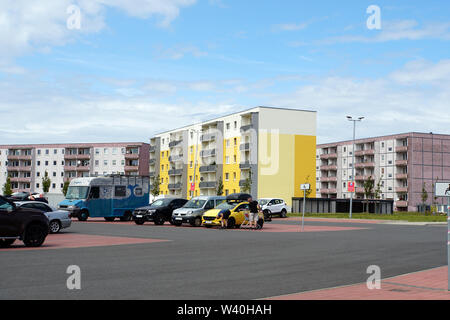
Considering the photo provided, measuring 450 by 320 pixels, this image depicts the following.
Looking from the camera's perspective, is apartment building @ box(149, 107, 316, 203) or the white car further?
apartment building @ box(149, 107, 316, 203)

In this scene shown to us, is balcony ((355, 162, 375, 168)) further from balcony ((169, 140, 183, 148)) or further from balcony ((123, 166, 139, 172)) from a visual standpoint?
balcony ((123, 166, 139, 172))

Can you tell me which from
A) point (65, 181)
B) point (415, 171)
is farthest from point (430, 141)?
point (65, 181)

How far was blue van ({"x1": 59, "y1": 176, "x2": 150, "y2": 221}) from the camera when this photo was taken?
3709 cm

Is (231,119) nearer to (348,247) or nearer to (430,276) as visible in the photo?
(348,247)

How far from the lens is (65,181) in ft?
422

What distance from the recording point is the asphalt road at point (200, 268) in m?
8.89

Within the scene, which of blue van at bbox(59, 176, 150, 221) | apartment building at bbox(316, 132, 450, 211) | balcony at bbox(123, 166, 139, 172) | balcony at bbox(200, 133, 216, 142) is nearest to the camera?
blue van at bbox(59, 176, 150, 221)

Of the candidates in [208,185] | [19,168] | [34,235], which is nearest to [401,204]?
[208,185]

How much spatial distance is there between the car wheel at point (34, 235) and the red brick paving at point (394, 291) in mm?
10498

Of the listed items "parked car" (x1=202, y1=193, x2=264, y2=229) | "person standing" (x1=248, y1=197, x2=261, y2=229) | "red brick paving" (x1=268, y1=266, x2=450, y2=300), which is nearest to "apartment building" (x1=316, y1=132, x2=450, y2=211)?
"parked car" (x1=202, y1=193, x2=264, y2=229)

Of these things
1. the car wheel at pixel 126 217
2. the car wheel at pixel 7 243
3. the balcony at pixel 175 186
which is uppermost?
the balcony at pixel 175 186

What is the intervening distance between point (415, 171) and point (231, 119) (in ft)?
123

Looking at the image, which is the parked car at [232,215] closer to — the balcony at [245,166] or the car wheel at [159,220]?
the car wheel at [159,220]

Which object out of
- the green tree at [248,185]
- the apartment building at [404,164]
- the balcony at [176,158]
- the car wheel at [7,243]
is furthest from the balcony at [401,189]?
the car wheel at [7,243]
